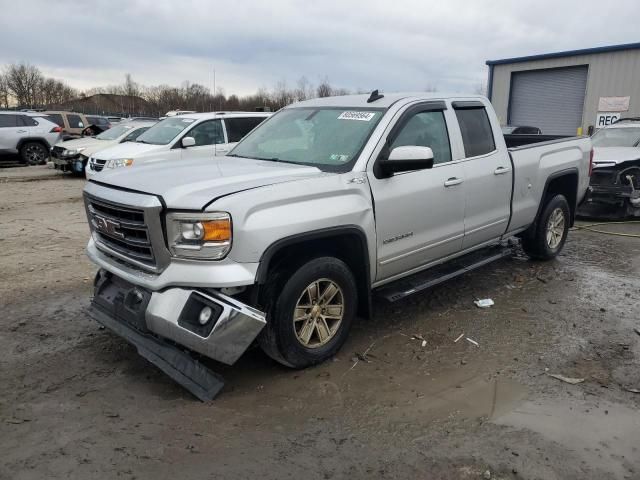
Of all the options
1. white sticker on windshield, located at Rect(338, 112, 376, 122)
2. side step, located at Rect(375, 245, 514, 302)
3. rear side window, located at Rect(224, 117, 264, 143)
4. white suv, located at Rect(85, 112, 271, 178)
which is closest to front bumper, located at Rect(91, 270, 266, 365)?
side step, located at Rect(375, 245, 514, 302)

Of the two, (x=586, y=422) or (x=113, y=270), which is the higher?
(x=113, y=270)

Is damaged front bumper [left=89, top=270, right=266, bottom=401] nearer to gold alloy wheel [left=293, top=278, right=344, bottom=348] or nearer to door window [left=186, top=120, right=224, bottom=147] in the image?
gold alloy wheel [left=293, top=278, right=344, bottom=348]

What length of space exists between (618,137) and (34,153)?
1758 cm

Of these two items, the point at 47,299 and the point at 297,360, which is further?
the point at 47,299

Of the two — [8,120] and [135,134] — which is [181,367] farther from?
[8,120]

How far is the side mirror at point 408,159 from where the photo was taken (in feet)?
12.8

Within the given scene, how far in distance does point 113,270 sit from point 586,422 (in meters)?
3.26

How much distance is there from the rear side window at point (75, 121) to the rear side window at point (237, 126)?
1391cm

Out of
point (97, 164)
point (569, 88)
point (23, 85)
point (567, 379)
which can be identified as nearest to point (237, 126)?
point (97, 164)

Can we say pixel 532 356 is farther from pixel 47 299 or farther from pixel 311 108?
pixel 47 299

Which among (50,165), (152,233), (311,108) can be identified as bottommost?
(50,165)

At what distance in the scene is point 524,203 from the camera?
573cm

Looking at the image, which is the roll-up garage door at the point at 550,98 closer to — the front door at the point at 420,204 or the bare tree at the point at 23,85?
the front door at the point at 420,204


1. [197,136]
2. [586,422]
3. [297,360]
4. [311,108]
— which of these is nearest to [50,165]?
[197,136]
